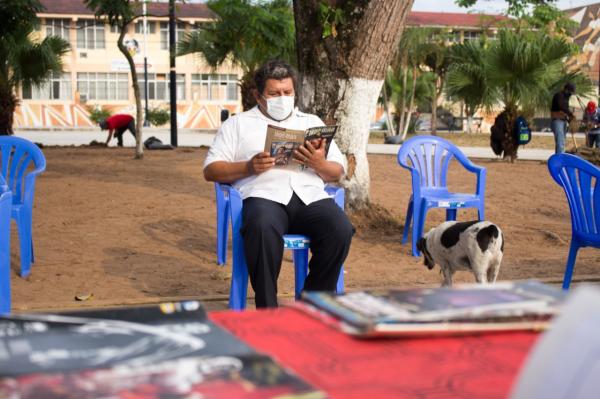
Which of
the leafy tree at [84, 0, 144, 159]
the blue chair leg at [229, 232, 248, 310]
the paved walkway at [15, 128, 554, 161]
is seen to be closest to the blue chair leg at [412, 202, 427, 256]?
the blue chair leg at [229, 232, 248, 310]

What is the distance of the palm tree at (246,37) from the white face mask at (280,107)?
11.4m

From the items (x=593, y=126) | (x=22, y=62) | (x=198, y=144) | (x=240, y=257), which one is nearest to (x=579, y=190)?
(x=240, y=257)

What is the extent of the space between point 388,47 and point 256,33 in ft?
33.0

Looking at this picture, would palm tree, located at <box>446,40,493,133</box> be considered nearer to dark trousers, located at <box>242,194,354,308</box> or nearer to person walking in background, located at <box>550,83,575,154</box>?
person walking in background, located at <box>550,83,575,154</box>

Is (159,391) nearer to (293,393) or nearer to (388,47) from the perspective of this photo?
(293,393)

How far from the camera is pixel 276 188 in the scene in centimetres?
428

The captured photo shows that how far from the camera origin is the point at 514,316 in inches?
56.2

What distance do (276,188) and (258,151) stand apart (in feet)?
0.90

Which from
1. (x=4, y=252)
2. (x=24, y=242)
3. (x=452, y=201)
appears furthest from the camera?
(x=452, y=201)

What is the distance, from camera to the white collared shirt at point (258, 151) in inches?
169

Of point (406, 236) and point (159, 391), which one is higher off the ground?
point (159, 391)

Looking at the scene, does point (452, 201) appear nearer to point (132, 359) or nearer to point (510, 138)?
point (132, 359)

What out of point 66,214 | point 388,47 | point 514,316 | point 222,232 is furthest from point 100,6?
point 514,316

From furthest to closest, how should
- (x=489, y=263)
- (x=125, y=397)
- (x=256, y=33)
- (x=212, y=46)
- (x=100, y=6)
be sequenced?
(x=212, y=46) < (x=256, y=33) < (x=100, y=6) < (x=489, y=263) < (x=125, y=397)
